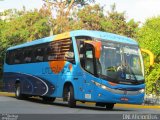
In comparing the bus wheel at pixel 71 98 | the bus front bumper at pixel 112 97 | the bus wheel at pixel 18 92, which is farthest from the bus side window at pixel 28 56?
the bus front bumper at pixel 112 97

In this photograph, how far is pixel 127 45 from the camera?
20.8 m

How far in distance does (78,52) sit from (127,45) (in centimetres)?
221

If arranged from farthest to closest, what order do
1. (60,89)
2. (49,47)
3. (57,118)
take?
1. (49,47)
2. (60,89)
3. (57,118)

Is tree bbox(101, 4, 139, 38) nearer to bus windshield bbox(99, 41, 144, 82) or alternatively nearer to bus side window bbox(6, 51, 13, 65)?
bus side window bbox(6, 51, 13, 65)

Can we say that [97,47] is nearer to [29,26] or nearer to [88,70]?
[88,70]

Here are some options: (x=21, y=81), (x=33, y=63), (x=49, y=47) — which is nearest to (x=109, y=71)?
(x=49, y=47)

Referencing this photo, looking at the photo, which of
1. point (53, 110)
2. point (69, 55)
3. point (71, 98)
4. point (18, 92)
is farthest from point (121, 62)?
point (18, 92)

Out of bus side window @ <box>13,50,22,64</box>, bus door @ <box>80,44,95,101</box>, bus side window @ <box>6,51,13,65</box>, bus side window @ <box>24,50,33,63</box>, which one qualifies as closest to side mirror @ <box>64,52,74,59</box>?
bus door @ <box>80,44,95,101</box>

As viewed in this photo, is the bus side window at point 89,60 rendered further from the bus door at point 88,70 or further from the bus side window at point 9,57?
the bus side window at point 9,57

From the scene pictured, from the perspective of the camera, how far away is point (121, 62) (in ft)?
65.4

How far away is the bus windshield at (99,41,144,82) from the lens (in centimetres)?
1953

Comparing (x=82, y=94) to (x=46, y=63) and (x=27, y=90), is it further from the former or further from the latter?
(x=27, y=90)

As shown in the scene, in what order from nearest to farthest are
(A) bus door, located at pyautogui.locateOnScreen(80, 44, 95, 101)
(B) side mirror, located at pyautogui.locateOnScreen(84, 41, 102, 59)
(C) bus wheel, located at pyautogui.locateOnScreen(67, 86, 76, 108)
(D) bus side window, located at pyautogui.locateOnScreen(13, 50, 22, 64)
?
(B) side mirror, located at pyautogui.locateOnScreen(84, 41, 102, 59) → (A) bus door, located at pyautogui.locateOnScreen(80, 44, 95, 101) → (C) bus wheel, located at pyautogui.locateOnScreen(67, 86, 76, 108) → (D) bus side window, located at pyautogui.locateOnScreen(13, 50, 22, 64)

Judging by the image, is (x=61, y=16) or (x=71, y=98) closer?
(x=71, y=98)
